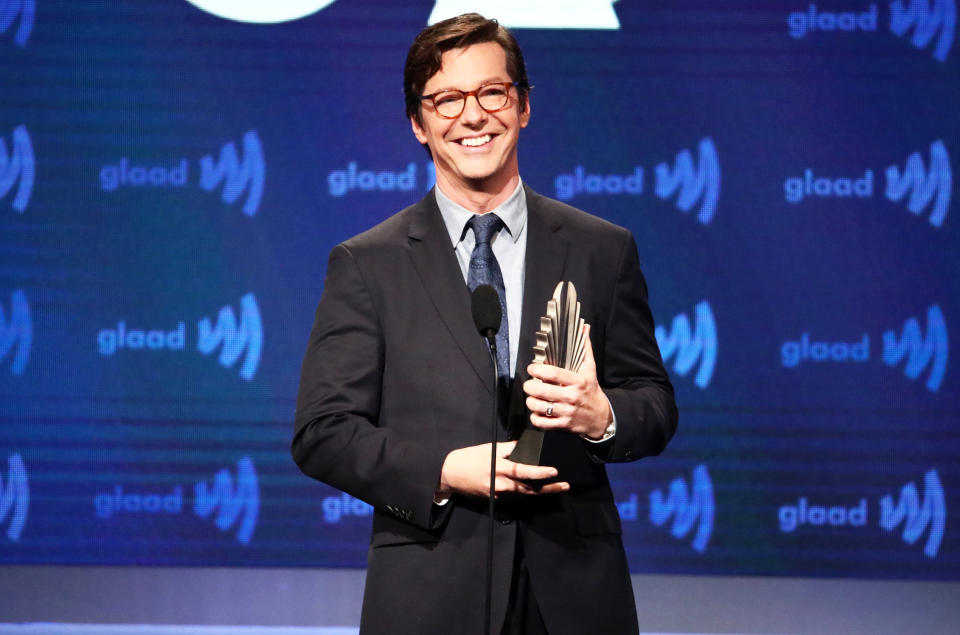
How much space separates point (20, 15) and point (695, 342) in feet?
10.3

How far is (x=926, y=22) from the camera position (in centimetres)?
450

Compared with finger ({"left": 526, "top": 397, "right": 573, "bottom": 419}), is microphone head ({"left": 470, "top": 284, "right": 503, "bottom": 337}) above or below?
above

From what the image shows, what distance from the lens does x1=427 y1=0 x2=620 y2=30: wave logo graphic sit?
4.45m

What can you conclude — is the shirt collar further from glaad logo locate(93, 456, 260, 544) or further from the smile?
glaad logo locate(93, 456, 260, 544)

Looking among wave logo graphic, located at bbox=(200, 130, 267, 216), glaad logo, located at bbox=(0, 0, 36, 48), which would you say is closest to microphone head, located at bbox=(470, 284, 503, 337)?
wave logo graphic, located at bbox=(200, 130, 267, 216)

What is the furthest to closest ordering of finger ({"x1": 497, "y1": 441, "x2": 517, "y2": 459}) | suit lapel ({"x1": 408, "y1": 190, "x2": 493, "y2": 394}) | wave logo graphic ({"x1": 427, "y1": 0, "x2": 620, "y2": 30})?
wave logo graphic ({"x1": 427, "y1": 0, "x2": 620, "y2": 30}) → suit lapel ({"x1": 408, "y1": 190, "x2": 493, "y2": 394}) → finger ({"x1": 497, "y1": 441, "x2": 517, "y2": 459})

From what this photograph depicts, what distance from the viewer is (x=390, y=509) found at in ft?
6.01

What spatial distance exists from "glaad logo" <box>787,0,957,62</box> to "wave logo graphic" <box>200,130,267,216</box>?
7.46 feet

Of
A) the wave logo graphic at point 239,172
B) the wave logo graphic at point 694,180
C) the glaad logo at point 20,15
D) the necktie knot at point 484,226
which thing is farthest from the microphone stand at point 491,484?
the glaad logo at point 20,15

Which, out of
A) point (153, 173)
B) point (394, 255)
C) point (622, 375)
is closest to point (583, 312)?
point (622, 375)

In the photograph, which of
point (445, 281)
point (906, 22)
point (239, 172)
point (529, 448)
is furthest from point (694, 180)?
Answer: point (529, 448)

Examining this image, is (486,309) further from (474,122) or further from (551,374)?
(474,122)

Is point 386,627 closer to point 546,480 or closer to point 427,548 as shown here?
point 427,548

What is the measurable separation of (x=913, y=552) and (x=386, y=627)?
3.31 metres
